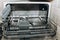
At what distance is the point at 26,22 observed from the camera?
97cm

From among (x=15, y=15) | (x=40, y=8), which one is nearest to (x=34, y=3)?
(x=40, y=8)

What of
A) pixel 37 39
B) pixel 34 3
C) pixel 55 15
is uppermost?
pixel 34 3

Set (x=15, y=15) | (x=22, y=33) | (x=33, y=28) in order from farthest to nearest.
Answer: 1. (x=15, y=15)
2. (x=33, y=28)
3. (x=22, y=33)

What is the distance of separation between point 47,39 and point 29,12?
31 cm

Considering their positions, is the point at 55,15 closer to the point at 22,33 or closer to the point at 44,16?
the point at 44,16

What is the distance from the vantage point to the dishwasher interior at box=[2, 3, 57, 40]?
3.07ft

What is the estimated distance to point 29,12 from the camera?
46.2 inches

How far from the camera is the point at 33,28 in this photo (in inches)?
40.8

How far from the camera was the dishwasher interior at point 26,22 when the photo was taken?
936mm

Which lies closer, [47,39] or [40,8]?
[47,39]

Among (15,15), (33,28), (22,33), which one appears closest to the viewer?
(22,33)

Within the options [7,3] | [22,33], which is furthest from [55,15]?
[7,3]

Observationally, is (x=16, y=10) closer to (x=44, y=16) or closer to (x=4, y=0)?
(x=4, y=0)

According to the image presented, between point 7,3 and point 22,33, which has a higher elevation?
point 7,3
